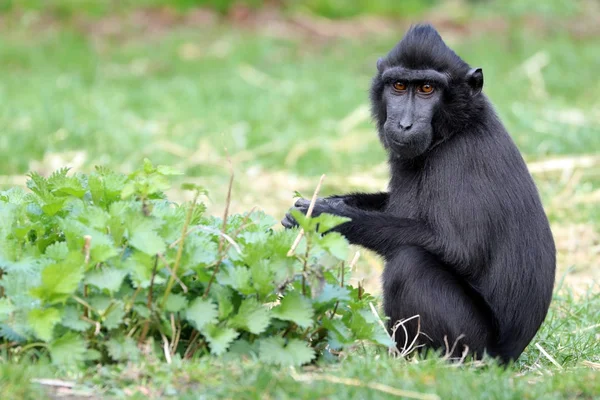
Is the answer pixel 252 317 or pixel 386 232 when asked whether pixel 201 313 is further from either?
pixel 386 232

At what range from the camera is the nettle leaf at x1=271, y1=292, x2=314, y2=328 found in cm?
392

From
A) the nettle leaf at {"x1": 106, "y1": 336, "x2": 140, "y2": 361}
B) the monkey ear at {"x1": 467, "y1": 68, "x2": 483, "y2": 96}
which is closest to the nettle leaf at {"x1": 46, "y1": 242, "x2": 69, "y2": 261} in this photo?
the nettle leaf at {"x1": 106, "y1": 336, "x2": 140, "y2": 361}

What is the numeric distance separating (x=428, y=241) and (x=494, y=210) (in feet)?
1.25

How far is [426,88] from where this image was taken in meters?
5.02

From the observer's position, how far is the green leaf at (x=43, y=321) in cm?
370

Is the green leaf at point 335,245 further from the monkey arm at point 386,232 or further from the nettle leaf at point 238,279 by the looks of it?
the monkey arm at point 386,232

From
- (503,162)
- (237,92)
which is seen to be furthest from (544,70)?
(503,162)

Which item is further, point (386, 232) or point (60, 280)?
point (386, 232)

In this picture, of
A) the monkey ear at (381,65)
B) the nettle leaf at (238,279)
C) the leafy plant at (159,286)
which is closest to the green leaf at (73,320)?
the leafy plant at (159,286)

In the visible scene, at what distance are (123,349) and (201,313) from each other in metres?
0.36

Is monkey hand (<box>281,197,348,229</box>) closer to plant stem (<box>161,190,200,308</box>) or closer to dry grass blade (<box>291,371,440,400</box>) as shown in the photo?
plant stem (<box>161,190,200,308</box>)

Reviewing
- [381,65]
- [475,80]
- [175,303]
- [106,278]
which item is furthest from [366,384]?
[381,65]

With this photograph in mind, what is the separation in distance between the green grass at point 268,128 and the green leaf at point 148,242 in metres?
0.47

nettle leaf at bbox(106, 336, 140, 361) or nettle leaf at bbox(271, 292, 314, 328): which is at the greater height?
nettle leaf at bbox(271, 292, 314, 328)
